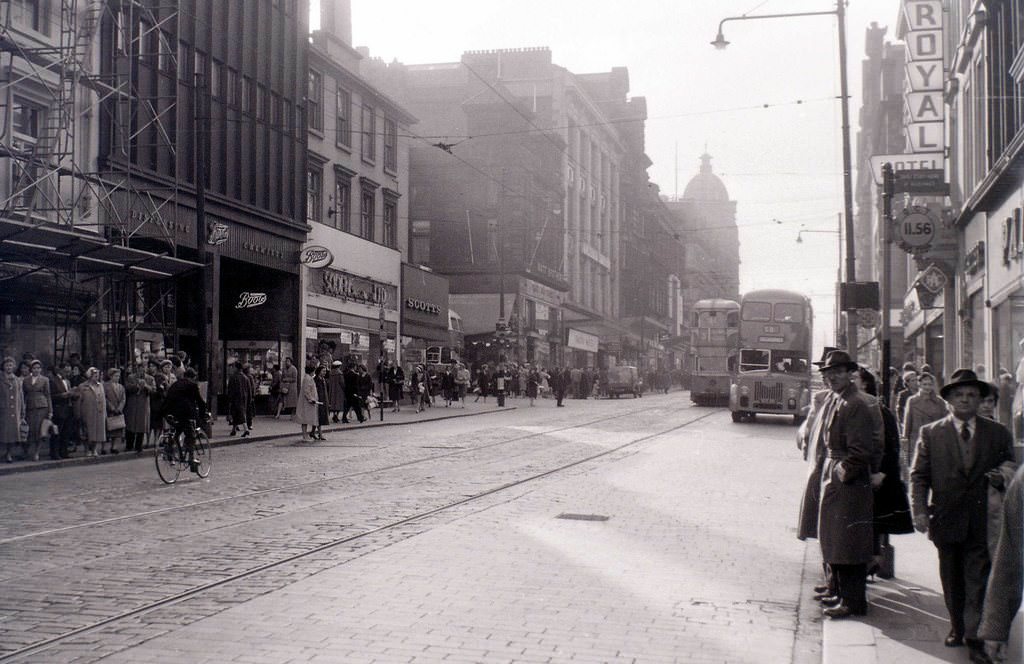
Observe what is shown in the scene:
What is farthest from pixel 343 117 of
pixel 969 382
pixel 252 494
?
pixel 969 382

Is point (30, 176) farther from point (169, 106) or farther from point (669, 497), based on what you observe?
point (669, 497)

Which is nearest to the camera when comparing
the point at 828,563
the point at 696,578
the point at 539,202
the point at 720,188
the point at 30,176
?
the point at 828,563

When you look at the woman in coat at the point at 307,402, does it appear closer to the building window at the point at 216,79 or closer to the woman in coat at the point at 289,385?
the woman in coat at the point at 289,385

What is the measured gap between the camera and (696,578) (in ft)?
28.6

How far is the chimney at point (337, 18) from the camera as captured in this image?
42.7 m

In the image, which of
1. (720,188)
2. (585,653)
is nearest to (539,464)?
(585,653)

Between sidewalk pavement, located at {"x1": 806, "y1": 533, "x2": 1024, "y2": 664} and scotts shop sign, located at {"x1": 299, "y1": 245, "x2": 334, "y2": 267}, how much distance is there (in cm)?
2877

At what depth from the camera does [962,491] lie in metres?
6.46

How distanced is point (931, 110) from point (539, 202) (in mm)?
37994

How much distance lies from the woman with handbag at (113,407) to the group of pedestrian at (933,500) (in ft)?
50.5

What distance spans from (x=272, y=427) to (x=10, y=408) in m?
11.5

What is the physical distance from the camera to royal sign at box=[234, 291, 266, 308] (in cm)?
3447

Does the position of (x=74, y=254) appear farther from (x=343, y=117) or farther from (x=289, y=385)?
(x=343, y=117)

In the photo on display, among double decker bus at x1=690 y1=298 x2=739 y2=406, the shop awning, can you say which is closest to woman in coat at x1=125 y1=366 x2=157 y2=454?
the shop awning
